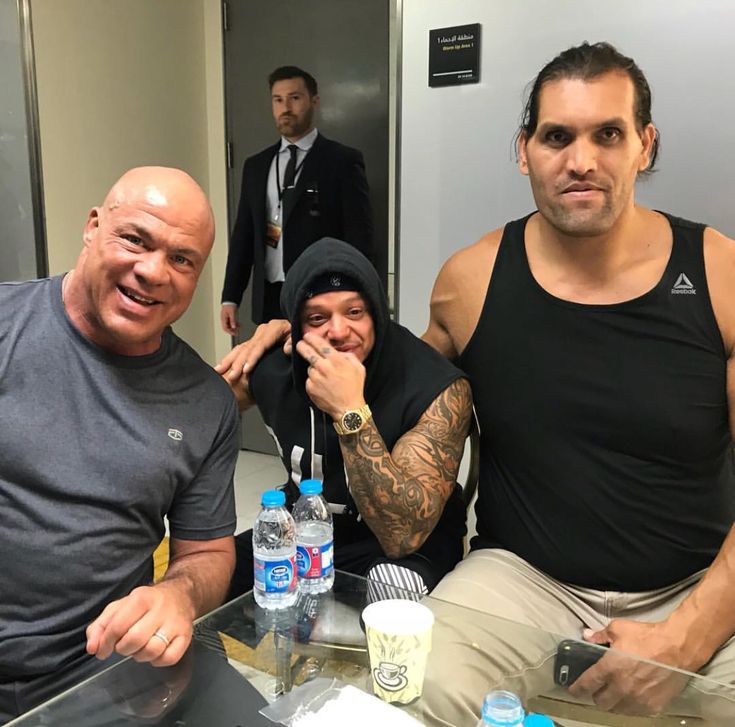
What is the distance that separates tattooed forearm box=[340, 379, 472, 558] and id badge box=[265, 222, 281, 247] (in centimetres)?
190

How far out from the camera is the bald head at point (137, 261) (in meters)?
1.26

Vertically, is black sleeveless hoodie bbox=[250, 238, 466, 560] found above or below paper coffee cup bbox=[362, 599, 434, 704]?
above

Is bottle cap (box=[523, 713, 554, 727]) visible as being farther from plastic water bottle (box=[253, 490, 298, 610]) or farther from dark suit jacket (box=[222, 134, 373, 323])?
dark suit jacket (box=[222, 134, 373, 323])

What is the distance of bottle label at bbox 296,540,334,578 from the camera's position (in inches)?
52.6

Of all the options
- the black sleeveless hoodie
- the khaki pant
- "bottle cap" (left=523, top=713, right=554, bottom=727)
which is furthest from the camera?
the black sleeveless hoodie

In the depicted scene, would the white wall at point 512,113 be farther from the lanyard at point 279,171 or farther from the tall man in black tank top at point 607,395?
the lanyard at point 279,171

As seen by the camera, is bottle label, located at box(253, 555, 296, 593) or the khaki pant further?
bottle label, located at box(253, 555, 296, 593)

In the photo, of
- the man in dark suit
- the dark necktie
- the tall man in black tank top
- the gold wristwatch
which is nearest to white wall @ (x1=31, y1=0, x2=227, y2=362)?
the man in dark suit

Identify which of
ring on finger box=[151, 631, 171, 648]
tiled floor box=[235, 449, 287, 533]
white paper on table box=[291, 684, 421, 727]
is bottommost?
tiled floor box=[235, 449, 287, 533]

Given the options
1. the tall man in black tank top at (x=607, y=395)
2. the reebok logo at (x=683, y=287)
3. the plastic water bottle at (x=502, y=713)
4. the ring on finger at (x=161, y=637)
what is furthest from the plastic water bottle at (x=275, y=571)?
the reebok logo at (x=683, y=287)

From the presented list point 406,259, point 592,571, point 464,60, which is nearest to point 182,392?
point 592,571

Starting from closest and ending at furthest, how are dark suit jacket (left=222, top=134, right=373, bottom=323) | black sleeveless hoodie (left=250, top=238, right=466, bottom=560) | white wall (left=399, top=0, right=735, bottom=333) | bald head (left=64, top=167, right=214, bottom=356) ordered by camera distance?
bald head (left=64, top=167, right=214, bottom=356) → black sleeveless hoodie (left=250, top=238, right=466, bottom=560) → white wall (left=399, top=0, right=735, bottom=333) → dark suit jacket (left=222, top=134, right=373, bottom=323)

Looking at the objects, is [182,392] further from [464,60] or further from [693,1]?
[693,1]

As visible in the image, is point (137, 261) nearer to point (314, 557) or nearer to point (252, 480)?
point (314, 557)
